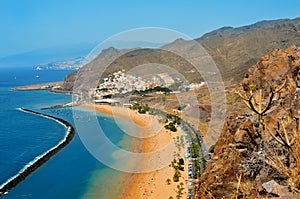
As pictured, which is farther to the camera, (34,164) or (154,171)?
(34,164)

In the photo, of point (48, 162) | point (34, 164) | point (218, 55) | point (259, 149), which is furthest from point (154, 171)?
point (218, 55)

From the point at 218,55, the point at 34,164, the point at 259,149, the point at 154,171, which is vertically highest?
the point at 218,55

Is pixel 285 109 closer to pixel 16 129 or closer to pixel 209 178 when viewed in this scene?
pixel 209 178

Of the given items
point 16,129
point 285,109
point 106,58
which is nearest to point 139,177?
point 285,109

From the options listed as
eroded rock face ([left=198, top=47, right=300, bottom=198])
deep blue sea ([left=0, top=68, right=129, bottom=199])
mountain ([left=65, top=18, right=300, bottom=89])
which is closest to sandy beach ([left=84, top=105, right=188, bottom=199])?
deep blue sea ([left=0, top=68, right=129, bottom=199])

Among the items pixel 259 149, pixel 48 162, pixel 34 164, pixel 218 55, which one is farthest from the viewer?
pixel 218 55

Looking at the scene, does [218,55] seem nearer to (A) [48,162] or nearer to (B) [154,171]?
(A) [48,162]
